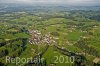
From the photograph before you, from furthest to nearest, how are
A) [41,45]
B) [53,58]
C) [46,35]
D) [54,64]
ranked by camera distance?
[46,35] → [41,45] → [53,58] → [54,64]

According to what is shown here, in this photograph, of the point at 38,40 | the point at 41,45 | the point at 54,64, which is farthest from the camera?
the point at 38,40

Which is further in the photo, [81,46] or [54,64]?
[81,46]

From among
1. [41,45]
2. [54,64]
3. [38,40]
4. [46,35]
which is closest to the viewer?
[54,64]

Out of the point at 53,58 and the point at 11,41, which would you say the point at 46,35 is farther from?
the point at 53,58

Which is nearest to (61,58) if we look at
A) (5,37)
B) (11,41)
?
(11,41)

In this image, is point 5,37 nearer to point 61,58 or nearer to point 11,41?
point 11,41

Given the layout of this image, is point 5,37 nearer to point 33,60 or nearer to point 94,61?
point 33,60

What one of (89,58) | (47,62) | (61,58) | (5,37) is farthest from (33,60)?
(5,37)

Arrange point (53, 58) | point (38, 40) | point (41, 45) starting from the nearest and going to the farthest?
point (53, 58) < point (41, 45) < point (38, 40)

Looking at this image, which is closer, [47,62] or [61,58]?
[47,62]
